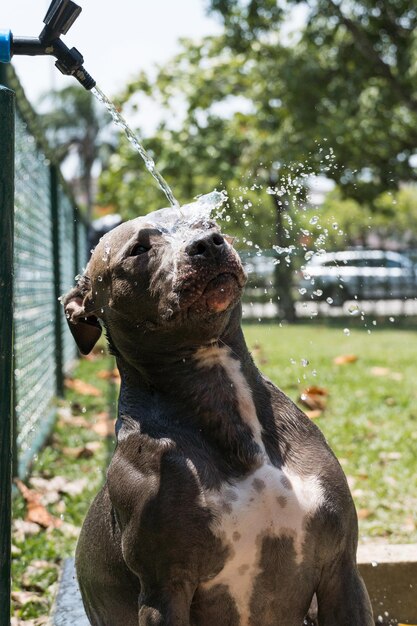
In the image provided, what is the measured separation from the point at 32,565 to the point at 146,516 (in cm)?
214

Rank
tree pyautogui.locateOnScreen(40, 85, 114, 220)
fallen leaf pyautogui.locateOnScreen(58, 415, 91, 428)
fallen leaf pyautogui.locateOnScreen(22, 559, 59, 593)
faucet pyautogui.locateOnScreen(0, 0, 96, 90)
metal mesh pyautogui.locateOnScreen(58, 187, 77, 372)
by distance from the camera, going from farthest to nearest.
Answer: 1. tree pyautogui.locateOnScreen(40, 85, 114, 220)
2. metal mesh pyautogui.locateOnScreen(58, 187, 77, 372)
3. fallen leaf pyautogui.locateOnScreen(58, 415, 91, 428)
4. fallen leaf pyautogui.locateOnScreen(22, 559, 59, 593)
5. faucet pyautogui.locateOnScreen(0, 0, 96, 90)

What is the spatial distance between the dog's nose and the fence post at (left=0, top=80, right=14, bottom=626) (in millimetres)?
530

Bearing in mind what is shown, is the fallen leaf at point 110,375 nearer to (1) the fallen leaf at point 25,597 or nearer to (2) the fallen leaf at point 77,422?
(2) the fallen leaf at point 77,422

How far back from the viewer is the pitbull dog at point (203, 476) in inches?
95.0

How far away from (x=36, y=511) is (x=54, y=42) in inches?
119

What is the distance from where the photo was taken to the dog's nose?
8.33 feet

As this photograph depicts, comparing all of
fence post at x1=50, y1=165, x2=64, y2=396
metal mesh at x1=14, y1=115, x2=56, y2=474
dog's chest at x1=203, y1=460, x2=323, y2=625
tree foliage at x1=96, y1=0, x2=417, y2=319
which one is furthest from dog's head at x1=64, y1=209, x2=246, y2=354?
tree foliage at x1=96, y1=0, x2=417, y2=319

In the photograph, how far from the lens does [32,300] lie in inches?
274

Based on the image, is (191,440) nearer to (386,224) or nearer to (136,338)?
(136,338)

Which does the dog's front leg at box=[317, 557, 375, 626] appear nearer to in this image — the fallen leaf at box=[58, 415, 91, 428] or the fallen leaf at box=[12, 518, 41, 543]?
the fallen leaf at box=[12, 518, 41, 543]

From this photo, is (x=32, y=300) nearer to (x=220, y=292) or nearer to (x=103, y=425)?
(x=103, y=425)

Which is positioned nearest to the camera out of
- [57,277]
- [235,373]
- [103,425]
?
[235,373]

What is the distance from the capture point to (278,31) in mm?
18938

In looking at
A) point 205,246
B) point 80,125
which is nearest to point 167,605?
point 205,246
